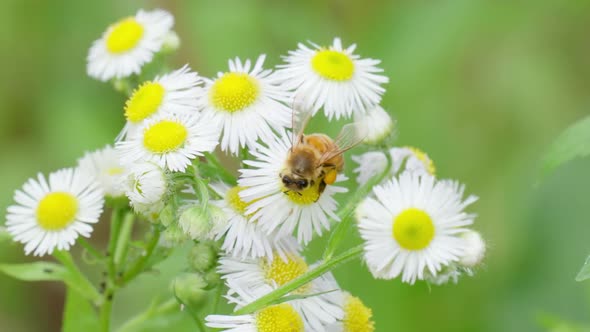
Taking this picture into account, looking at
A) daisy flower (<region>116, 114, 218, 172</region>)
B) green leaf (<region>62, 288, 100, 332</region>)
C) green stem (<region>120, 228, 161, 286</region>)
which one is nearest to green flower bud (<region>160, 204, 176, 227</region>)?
daisy flower (<region>116, 114, 218, 172</region>)

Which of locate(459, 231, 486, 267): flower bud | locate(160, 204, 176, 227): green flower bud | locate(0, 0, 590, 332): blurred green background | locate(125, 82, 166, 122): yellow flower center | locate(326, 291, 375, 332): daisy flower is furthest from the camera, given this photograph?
locate(0, 0, 590, 332): blurred green background

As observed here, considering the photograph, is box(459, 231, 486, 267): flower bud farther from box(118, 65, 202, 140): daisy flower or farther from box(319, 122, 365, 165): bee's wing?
box(118, 65, 202, 140): daisy flower

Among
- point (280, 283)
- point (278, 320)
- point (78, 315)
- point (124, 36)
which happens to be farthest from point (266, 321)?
point (124, 36)

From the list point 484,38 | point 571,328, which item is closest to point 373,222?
point 571,328

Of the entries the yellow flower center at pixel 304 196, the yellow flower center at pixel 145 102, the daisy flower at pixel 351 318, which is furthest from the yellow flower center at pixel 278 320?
the yellow flower center at pixel 145 102

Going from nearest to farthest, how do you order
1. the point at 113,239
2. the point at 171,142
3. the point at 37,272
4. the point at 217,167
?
1. the point at 171,142
2. the point at 217,167
3. the point at 113,239
4. the point at 37,272

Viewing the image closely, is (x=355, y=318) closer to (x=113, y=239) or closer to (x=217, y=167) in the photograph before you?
(x=217, y=167)
